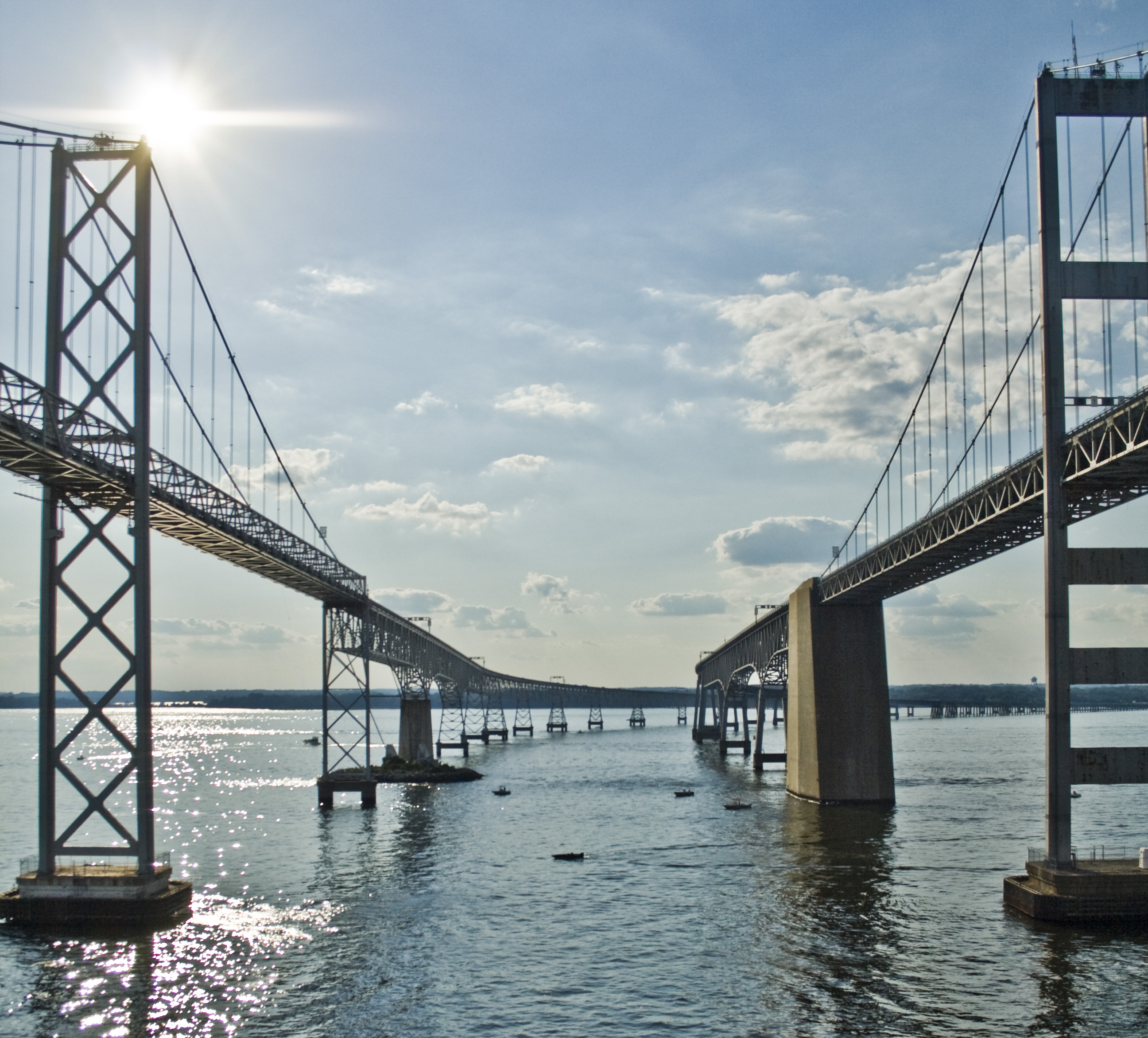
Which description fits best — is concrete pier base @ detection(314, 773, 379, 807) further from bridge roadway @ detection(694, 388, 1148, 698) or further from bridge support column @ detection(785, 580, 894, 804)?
bridge roadway @ detection(694, 388, 1148, 698)

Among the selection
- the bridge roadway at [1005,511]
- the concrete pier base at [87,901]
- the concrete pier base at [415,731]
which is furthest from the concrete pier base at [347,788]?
the concrete pier base at [87,901]

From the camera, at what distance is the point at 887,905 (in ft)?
139

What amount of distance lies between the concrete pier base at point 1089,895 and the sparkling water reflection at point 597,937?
799 mm

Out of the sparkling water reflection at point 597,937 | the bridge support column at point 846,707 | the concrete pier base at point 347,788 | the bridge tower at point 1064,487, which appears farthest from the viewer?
the concrete pier base at point 347,788

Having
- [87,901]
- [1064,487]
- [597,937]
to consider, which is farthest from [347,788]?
[1064,487]

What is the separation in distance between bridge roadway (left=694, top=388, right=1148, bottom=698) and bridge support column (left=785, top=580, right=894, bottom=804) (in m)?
1.64

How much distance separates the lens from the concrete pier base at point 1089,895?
36000mm

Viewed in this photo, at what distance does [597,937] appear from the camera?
125 ft

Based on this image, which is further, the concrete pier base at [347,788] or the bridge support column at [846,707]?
the concrete pier base at [347,788]

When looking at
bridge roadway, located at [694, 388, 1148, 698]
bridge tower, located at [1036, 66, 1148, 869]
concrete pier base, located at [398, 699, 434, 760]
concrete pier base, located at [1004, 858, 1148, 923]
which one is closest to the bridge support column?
Result: bridge roadway, located at [694, 388, 1148, 698]

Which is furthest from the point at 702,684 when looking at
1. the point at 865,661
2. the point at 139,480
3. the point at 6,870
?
the point at 139,480

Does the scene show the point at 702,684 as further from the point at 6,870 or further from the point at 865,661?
the point at 6,870

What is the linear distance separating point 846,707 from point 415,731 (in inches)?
1967

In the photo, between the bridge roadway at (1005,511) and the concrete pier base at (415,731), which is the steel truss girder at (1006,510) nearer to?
the bridge roadway at (1005,511)
